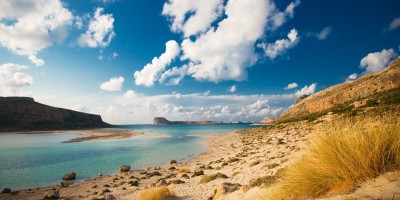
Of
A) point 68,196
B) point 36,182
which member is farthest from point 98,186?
point 36,182

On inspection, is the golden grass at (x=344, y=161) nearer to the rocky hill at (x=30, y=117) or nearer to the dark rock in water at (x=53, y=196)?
the dark rock in water at (x=53, y=196)

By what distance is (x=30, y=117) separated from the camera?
147500 mm

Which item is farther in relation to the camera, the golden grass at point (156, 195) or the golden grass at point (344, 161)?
the golden grass at point (156, 195)

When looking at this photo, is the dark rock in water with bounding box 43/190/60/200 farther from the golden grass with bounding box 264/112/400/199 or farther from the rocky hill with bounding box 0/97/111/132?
the rocky hill with bounding box 0/97/111/132

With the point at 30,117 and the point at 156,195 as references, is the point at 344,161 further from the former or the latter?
the point at 30,117

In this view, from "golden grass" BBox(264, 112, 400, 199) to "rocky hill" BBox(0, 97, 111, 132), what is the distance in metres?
158

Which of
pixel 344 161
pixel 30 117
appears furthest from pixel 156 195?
pixel 30 117

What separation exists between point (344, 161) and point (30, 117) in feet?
594

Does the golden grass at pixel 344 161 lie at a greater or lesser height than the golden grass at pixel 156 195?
greater

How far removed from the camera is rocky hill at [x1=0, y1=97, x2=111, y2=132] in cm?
13400

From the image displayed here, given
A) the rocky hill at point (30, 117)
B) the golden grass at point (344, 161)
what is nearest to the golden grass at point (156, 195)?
the golden grass at point (344, 161)

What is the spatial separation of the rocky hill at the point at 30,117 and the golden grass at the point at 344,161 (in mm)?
157952

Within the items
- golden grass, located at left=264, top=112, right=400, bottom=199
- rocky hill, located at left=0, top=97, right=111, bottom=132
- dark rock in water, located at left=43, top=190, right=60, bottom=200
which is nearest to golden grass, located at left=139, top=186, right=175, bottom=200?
golden grass, located at left=264, top=112, right=400, bottom=199

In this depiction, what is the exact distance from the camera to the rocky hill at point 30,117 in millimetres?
134000
